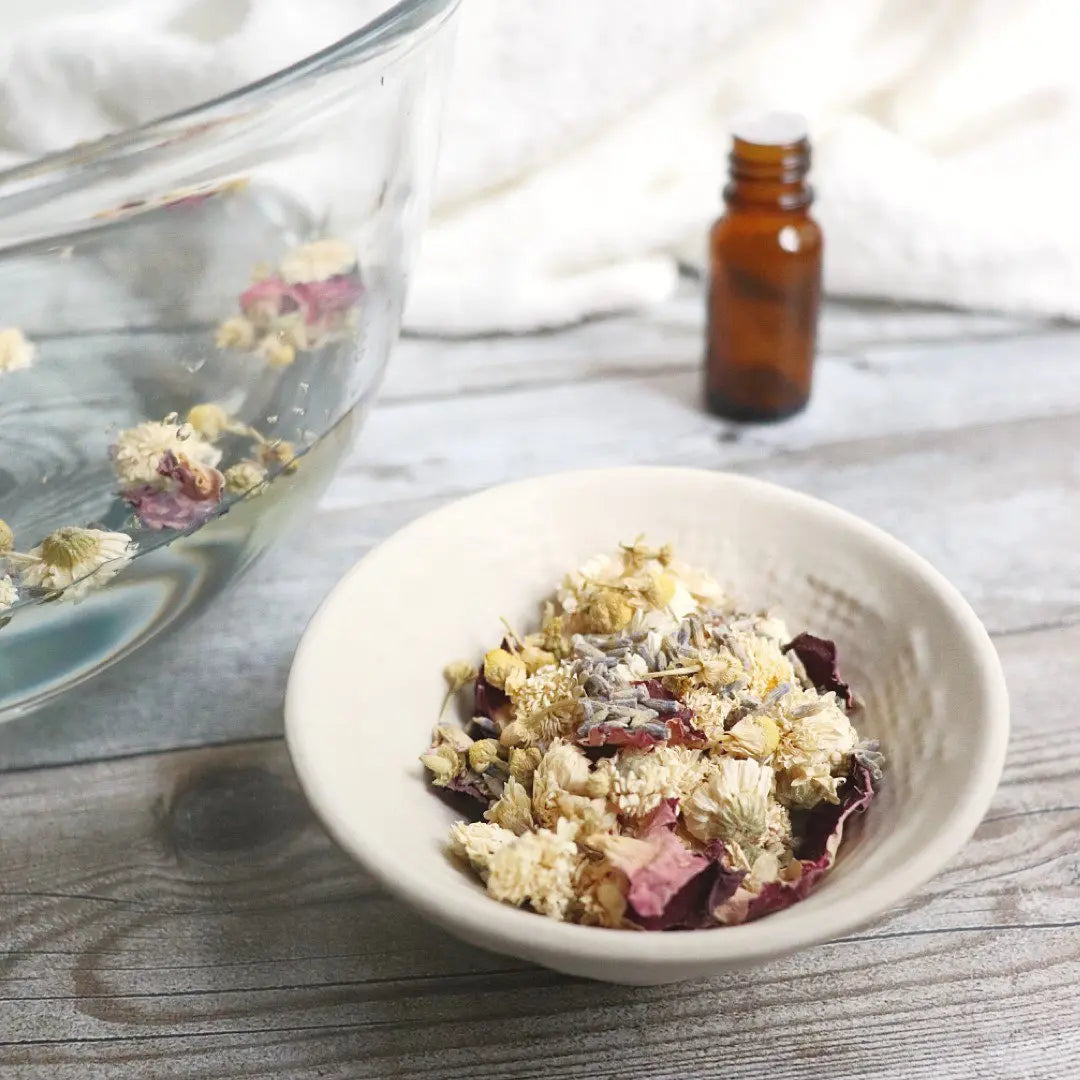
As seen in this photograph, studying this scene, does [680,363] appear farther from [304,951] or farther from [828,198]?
[304,951]

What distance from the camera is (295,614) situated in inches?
25.7

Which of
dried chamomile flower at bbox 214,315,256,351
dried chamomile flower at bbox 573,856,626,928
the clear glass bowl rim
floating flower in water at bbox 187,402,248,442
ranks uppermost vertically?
the clear glass bowl rim

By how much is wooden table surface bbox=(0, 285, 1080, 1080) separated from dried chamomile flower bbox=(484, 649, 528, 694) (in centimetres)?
10

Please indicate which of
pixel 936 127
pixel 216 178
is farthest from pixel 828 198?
pixel 216 178

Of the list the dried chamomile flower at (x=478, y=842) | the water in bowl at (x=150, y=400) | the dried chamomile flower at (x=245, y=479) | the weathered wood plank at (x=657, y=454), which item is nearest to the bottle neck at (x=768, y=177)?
the weathered wood plank at (x=657, y=454)

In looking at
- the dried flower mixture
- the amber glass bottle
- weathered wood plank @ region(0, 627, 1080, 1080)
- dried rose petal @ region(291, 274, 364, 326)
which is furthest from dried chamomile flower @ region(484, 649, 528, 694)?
the amber glass bottle

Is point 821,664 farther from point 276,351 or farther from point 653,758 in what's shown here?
point 276,351

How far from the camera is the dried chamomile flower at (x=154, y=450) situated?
21.5 inches

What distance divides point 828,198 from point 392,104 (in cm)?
47

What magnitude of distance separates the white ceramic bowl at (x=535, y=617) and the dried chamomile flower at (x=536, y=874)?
0.03 feet

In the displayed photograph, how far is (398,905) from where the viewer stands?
0.49 metres

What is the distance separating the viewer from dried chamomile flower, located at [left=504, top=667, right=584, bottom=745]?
0.47 metres

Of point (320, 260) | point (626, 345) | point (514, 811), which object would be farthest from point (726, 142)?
point (514, 811)

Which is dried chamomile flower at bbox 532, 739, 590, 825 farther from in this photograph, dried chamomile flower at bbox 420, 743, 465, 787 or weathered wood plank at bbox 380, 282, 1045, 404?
weathered wood plank at bbox 380, 282, 1045, 404
